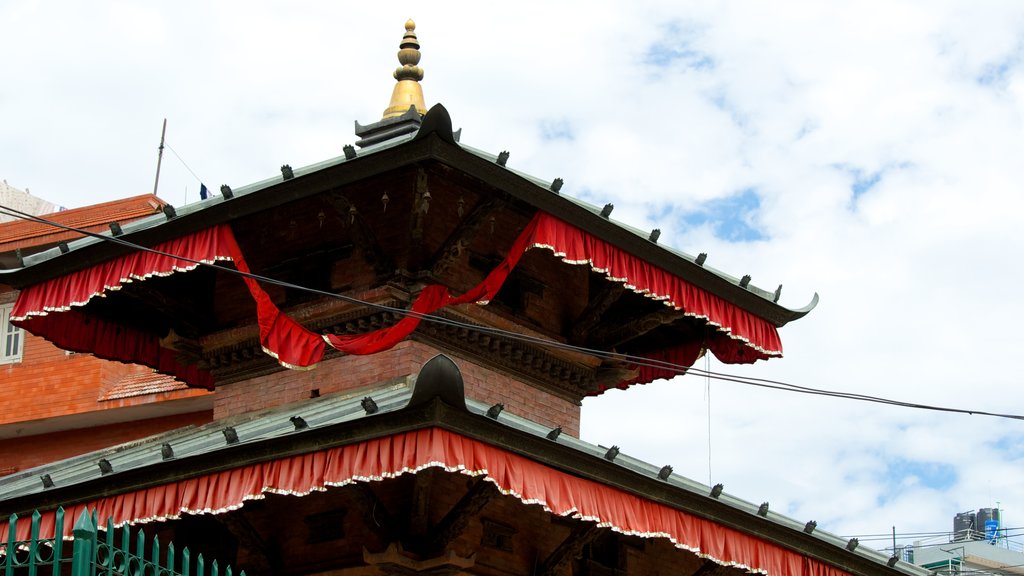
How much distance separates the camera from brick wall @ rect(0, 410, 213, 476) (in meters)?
33.2

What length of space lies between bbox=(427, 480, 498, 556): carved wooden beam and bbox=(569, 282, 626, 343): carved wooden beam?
11.8ft

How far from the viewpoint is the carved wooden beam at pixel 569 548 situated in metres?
14.5

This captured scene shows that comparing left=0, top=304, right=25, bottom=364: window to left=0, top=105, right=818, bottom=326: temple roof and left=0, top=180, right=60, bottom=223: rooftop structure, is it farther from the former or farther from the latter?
left=0, top=105, right=818, bottom=326: temple roof

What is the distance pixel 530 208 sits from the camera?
15547mm

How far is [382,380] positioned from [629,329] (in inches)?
134

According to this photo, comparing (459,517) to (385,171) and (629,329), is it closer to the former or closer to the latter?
(385,171)

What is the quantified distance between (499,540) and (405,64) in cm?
636

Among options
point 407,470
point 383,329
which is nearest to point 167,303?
point 383,329

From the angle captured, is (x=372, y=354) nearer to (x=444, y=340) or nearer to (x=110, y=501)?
(x=444, y=340)

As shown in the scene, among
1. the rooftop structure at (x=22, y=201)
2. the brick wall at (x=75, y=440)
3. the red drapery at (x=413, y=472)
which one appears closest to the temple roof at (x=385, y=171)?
the red drapery at (x=413, y=472)

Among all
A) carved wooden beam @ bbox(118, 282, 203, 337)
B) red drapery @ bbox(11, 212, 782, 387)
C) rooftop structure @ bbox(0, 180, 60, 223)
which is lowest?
red drapery @ bbox(11, 212, 782, 387)

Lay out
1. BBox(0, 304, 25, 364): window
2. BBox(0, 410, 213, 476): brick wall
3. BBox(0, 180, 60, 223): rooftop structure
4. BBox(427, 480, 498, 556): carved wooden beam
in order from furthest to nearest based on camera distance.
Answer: BBox(0, 180, 60, 223): rooftop structure
BBox(0, 304, 25, 364): window
BBox(0, 410, 213, 476): brick wall
BBox(427, 480, 498, 556): carved wooden beam

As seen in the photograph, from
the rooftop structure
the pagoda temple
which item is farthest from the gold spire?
the rooftop structure

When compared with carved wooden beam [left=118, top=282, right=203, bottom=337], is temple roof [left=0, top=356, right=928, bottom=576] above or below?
below
